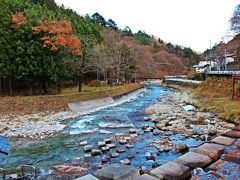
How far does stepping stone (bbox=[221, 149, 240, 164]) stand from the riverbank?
33.5 ft

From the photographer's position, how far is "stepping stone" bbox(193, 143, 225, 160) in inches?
305

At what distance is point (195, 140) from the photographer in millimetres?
12734

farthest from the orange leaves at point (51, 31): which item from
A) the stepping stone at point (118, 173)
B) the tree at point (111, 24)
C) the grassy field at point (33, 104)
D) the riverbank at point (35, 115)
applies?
the tree at point (111, 24)

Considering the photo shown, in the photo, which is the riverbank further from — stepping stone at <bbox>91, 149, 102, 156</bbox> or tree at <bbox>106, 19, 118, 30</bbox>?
tree at <bbox>106, 19, 118, 30</bbox>

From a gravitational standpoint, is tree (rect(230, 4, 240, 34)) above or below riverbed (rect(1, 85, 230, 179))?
above

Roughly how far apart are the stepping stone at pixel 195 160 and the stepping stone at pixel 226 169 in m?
0.28

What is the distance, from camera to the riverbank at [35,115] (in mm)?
14938

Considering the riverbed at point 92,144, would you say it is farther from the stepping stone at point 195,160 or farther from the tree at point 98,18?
the tree at point 98,18

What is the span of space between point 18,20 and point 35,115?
10.0m

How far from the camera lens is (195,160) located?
728 centimetres

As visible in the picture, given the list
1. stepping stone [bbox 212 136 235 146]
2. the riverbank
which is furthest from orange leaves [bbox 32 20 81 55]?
stepping stone [bbox 212 136 235 146]

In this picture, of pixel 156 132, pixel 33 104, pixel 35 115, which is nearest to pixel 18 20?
pixel 33 104

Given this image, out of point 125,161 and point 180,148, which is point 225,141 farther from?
point 125,161

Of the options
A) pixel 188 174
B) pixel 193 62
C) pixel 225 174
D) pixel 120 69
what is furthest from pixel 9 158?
pixel 193 62
